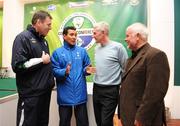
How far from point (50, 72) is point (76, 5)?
2.18m

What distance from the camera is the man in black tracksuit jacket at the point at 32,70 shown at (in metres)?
1.87

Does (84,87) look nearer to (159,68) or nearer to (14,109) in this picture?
(14,109)

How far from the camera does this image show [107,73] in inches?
92.7

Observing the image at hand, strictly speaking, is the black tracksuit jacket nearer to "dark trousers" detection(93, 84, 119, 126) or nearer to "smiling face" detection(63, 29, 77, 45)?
"smiling face" detection(63, 29, 77, 45)

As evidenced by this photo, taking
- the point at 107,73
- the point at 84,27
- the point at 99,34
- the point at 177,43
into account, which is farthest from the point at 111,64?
the point at 177,43

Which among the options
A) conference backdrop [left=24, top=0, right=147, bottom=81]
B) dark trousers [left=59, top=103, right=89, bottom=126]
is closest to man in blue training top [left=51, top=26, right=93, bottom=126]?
dark trousers [left=59, top=103, right=89, bottom=126]

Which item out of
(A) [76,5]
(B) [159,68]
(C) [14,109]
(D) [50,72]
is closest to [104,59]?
(D) [50,72]

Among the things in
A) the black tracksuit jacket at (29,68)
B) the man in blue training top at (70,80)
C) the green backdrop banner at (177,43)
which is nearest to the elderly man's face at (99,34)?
the man in blue training top at (70,80)

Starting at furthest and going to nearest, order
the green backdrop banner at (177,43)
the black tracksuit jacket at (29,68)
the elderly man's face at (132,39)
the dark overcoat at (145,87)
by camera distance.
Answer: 1. the green backdrop banner at (177,43)
2. the black tracksuit jacket at (29,68)
3. the elderly man's face at (132,39)
4. the dark overcoat at (145,87)

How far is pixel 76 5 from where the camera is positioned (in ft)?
13.1

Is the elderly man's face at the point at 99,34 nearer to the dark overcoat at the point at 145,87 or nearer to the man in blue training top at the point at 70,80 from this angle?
the man in blue training top at the point at 70,80

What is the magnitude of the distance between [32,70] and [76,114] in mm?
781

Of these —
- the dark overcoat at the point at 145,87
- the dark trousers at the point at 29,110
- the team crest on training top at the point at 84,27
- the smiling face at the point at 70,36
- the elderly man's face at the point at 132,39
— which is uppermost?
the team crest on training top at the point at 84,27

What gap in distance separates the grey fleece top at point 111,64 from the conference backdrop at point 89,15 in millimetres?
1345
